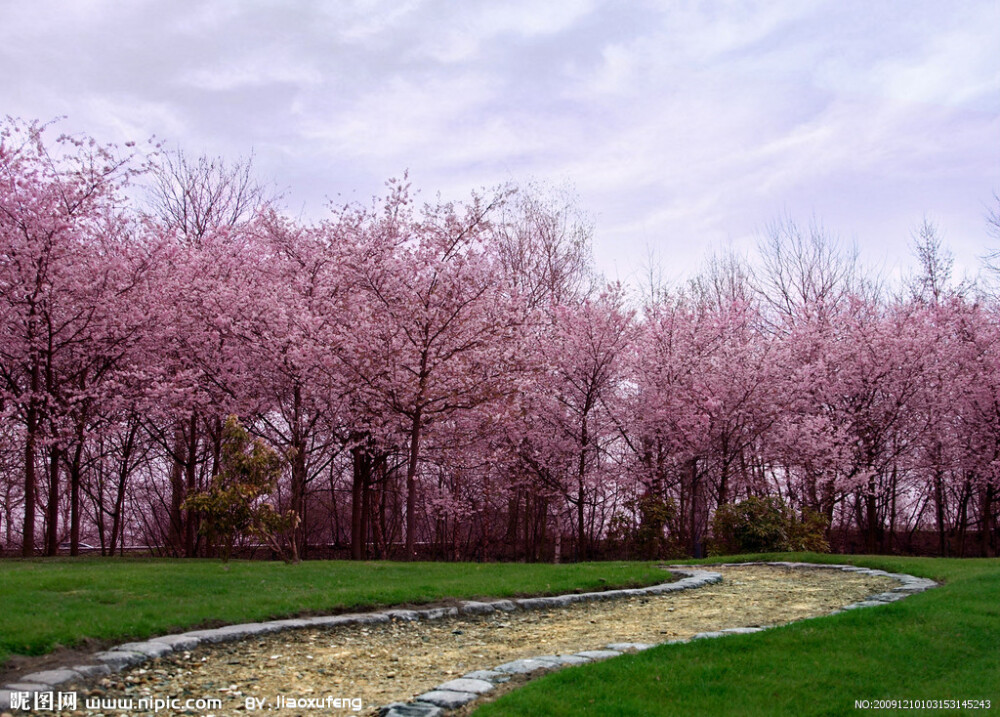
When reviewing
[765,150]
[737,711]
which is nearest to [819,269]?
[765,150]

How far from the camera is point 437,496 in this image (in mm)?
20094

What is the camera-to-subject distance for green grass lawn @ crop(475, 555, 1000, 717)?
4.67 m

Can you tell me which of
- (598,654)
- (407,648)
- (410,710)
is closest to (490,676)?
(410,710)

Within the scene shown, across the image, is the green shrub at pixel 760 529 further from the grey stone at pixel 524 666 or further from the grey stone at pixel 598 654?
the grey stone at pixel 524 666

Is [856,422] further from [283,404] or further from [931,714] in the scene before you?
[931,714]

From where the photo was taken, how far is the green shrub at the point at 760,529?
48.7 feet

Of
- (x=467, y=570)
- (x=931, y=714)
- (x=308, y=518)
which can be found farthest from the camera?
(x=308, y=518)

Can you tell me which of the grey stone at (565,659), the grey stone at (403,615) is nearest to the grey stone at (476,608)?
the grey stone at (403,615)

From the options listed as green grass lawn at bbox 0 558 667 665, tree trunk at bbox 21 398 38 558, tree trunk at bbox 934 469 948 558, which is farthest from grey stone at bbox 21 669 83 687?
tree trunk at bbox 934 469 948 558

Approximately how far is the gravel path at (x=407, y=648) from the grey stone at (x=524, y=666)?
0.88 ft

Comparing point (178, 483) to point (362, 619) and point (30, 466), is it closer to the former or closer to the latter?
point (30, 466)

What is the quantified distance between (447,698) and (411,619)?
285 cm

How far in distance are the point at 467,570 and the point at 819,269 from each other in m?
20.2

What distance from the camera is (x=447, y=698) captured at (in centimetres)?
466
